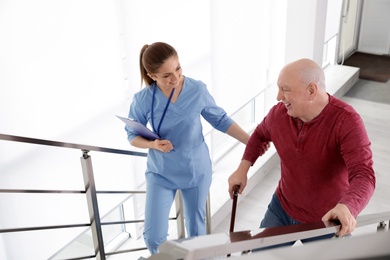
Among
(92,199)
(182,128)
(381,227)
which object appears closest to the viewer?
(381,227)

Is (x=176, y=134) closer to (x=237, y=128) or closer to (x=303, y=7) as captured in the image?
(x=237, y=128)

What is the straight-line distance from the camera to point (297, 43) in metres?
4.83

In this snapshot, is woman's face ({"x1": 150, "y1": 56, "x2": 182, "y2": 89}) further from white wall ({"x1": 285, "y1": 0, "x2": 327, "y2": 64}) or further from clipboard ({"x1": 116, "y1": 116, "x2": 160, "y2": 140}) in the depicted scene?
white wall ({"x1": 285, "y1": 0, "x2": 327, "y2": 64})

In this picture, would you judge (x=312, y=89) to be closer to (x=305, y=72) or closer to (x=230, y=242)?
(x=305, y=72)

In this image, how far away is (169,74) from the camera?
2.28 metres

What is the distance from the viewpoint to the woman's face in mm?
2252

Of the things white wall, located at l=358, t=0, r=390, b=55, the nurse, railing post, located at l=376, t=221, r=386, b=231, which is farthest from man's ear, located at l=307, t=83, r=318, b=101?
white wall, located at l=358, t=0, r=390, b=55

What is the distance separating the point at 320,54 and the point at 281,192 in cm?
304

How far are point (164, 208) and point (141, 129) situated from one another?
0.51m

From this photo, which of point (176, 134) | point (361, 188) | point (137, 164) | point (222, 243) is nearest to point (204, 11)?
point (137, 164)

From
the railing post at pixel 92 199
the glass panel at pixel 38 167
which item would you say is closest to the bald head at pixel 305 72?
the railing post at pixel 92 199

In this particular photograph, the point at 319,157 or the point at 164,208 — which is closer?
the point at 319,157

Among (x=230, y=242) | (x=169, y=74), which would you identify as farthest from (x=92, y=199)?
(x=230, y=242)

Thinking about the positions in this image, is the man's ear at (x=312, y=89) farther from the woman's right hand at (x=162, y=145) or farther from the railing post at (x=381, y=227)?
the woman's right hand at (x=162, y=145)
